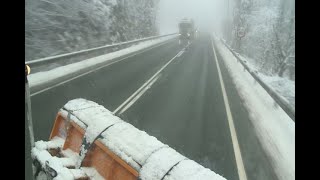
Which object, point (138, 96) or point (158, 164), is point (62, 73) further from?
point (158, 164)

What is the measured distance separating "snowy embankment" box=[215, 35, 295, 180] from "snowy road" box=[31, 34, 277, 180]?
0.21 metres

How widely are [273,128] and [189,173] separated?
21.0 feet

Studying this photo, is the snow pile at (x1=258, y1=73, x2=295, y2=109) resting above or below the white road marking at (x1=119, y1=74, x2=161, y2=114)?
below

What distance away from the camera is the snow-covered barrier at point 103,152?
4002 mm

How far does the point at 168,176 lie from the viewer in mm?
3875

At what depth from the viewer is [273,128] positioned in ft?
31.7

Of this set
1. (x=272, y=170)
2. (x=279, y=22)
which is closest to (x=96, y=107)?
(x=272, y=170)

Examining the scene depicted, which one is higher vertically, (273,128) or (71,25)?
(71,25)

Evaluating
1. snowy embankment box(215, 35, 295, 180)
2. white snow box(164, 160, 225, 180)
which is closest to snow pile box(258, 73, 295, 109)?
snowy embankment box(215, 35, 295, 180)

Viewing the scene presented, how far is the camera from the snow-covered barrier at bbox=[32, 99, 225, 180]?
4.00m

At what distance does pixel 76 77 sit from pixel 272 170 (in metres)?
11.2

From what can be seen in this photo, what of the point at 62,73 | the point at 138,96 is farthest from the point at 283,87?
the point at 62,73

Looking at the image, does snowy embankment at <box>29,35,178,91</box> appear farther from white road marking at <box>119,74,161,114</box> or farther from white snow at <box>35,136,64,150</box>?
white snow at <box>35,136,64,150</box>
